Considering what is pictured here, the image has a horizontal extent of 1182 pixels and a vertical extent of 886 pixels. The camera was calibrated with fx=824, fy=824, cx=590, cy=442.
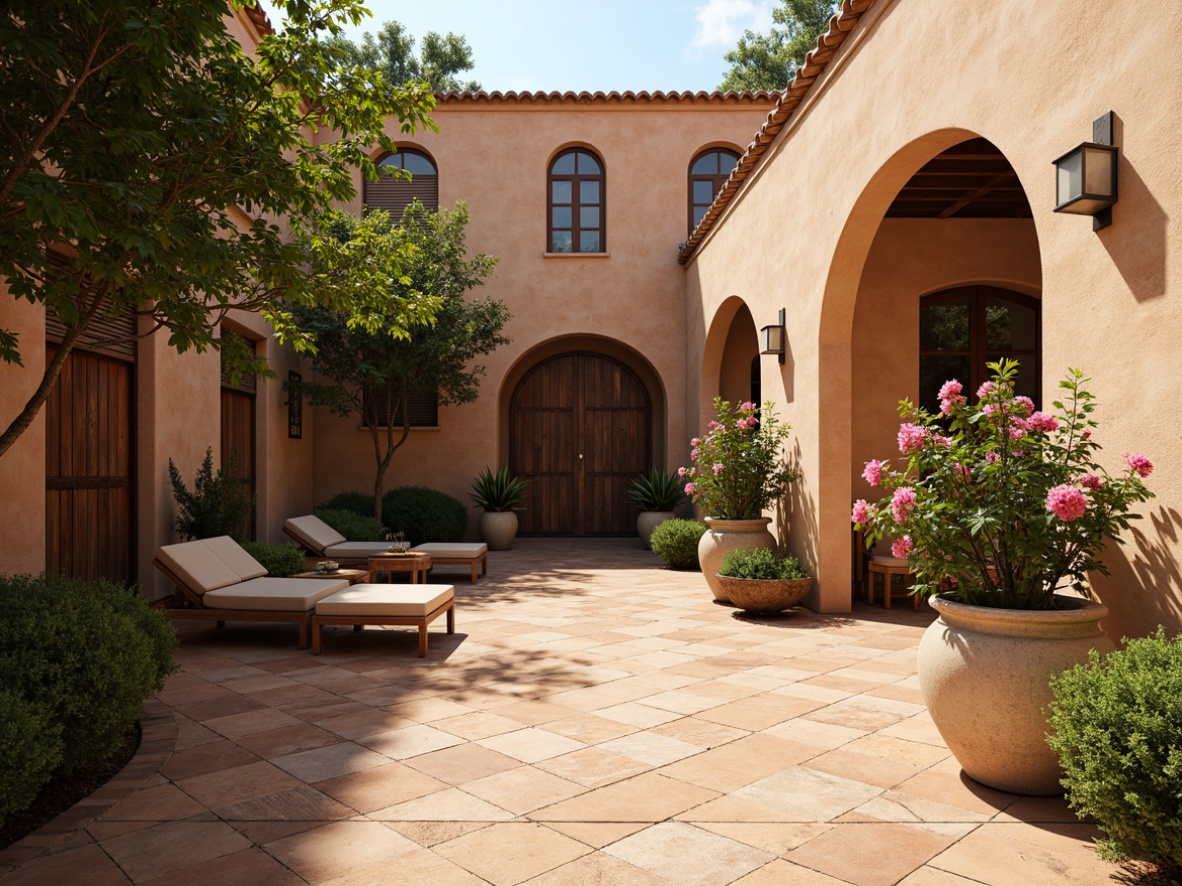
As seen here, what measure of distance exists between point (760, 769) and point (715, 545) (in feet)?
15.2

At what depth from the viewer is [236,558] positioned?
7363 millimetres

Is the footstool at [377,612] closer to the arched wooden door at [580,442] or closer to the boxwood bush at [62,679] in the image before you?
the boxwood bush at [62,679]

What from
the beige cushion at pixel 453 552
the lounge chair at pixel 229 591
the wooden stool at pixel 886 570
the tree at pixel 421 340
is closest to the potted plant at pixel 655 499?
the tree at pixel 421 340

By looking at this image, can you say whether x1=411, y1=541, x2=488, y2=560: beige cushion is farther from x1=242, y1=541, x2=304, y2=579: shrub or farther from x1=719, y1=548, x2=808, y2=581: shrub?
x1=719, y1=548, x2=808, y2=581: shrub

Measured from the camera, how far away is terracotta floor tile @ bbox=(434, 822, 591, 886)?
278cm

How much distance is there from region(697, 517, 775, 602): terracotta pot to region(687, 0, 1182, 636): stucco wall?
0.41m

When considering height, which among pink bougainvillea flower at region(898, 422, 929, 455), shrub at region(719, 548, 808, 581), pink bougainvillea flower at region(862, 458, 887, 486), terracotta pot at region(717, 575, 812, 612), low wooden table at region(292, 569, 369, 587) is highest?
pink bougainvillea flower at region(898, 422, 929, 455)

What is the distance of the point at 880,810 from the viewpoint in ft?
10.8

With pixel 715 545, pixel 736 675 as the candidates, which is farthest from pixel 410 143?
pixel 736 675

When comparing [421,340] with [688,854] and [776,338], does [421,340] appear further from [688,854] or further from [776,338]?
[688,854]

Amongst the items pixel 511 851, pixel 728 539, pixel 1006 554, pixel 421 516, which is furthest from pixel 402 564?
pixel 1006 554

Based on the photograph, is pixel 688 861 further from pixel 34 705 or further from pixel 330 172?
pixel 330 172

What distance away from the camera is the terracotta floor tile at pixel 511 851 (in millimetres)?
2783

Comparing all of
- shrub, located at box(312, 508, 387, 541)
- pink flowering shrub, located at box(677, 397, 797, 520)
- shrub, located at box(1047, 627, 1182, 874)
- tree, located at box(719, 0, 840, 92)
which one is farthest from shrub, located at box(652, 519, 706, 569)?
tree, located at box(719, 0, 840, 92)
